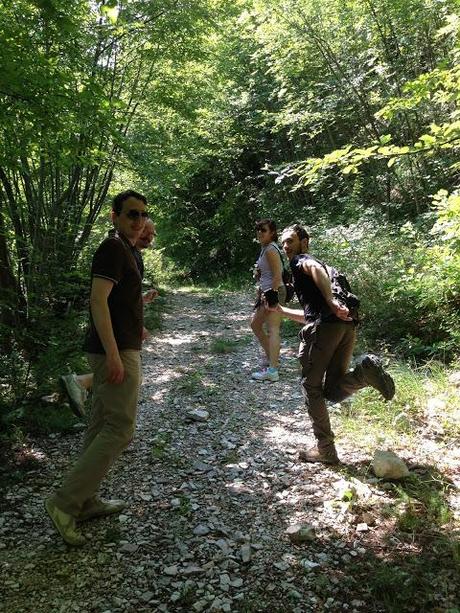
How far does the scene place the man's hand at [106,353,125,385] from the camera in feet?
10.2

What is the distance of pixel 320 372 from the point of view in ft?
13.5

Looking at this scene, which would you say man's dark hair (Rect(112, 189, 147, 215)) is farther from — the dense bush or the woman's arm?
the dense bush

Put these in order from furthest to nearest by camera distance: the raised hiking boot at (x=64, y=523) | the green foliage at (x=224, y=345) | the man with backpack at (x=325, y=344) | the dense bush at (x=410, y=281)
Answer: the green foliage at (x=224, y=345) < the dense bush at (x=410, y=281) < the man with backpack at (x=325, y=344) < the raised hiking boot at (x=64, y=523)

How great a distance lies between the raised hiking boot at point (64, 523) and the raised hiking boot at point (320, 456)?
83.7 inches

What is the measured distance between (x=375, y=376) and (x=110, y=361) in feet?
7.62

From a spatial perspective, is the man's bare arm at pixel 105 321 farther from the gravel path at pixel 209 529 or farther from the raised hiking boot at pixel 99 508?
the gravel path at pixel 209 529

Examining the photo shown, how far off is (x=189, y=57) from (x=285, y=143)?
812 centimetres

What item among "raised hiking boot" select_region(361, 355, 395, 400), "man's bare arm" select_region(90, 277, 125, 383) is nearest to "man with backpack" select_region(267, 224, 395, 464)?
"raised hiking boot" select_region(361, 355, 395, 400)

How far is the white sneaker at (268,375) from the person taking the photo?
6.89 m

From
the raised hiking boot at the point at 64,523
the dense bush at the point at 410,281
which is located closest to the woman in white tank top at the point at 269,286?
the dense bush at the point at 410,281

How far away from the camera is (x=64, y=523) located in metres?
3.10

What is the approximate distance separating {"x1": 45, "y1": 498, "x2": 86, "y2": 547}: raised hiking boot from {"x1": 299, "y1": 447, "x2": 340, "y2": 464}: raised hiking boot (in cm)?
213

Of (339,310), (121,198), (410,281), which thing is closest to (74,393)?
(121,198)

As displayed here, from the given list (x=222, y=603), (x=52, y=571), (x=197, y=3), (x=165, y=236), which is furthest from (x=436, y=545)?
(x=165, y=236)
